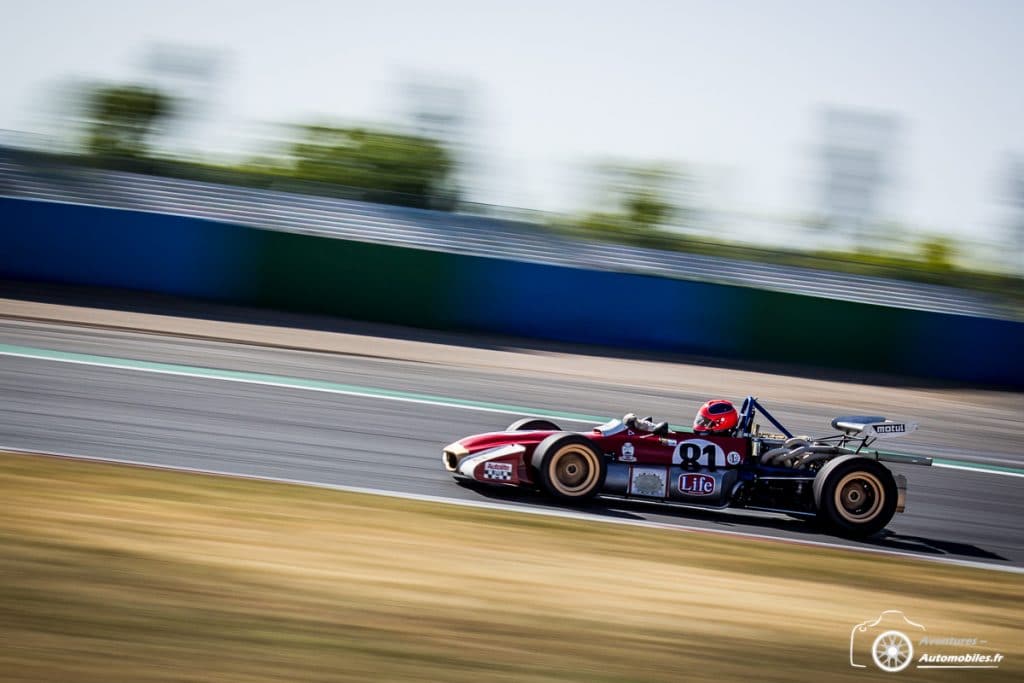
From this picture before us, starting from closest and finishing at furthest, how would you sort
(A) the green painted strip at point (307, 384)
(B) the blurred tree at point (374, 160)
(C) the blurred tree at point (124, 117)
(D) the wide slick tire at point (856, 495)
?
(D) the wide slick tire at point (856, 495)
(A) the green painted strip at point (307, 384)
(B) the blurred tree at point (374, 160)
(C) the blurred tree at point (124, 117)

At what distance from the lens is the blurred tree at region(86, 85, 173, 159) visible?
82.6 ft

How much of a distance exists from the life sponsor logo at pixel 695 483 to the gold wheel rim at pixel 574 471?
633 millimetres

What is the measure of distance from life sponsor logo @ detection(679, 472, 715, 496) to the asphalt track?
217mm

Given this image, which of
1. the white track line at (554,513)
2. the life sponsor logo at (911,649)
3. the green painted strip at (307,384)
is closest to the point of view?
the life sponsor logo at (911,649)

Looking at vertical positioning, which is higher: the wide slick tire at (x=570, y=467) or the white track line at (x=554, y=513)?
the wide slick tire at (x=570, y=467)

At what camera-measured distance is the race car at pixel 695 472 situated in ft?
24.5

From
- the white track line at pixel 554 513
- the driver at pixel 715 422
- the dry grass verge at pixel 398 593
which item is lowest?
the dry grass verge at pixel 398 593

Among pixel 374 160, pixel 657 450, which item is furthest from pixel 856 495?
pixel 374 160

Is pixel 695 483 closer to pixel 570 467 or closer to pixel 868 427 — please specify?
pixel 570 467

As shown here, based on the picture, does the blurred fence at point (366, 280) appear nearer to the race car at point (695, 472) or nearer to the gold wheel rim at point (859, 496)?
the race car at point (695, 472)

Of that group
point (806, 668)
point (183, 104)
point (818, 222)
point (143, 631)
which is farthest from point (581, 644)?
point (183, 104)

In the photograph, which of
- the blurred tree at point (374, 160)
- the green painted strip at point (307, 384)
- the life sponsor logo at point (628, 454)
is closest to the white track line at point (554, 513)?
the life sponsor logo at point (628, 454)

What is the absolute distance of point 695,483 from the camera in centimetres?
755

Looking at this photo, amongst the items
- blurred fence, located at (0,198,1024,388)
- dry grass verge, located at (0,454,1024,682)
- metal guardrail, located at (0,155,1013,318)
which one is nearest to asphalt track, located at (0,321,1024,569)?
dry grass verge, located at (0,454,1024,682)
